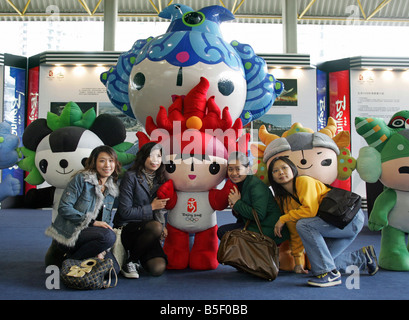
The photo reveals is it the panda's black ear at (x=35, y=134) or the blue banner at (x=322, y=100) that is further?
the blue banner at (x=322, y=100)

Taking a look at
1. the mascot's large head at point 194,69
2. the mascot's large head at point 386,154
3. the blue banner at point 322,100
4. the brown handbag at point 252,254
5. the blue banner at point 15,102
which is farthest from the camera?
the blue banner at point 322,100

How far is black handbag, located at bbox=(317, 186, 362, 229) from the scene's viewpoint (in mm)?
2594

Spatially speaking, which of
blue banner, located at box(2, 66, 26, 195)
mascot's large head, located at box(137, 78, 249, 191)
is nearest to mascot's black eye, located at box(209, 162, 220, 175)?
mascot's large head, located at box(137, 78, 249, 191)

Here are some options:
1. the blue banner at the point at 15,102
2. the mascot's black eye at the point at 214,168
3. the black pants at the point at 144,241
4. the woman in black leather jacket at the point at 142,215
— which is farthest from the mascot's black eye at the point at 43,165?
the blue banner at the point at 15,102

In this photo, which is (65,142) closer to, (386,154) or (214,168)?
(214,168)

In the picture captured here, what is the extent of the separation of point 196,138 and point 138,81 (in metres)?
0.78

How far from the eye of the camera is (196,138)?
2977mm

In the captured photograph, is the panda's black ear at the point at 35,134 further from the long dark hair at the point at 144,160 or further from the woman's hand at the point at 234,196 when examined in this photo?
the woman's hand at the point at 234,196

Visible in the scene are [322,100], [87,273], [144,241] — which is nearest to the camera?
[87,273]

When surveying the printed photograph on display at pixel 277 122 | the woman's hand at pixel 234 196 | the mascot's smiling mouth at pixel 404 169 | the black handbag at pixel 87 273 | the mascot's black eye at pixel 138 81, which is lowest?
the black handbag at pixel 87 273

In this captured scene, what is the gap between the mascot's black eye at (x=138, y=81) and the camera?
3304 millimetres

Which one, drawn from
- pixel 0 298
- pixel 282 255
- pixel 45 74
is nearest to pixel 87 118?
pixel 0 298

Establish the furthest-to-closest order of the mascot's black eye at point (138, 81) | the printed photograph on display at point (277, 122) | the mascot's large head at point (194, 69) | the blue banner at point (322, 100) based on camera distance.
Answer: the blue banner at point (322, 100) → the printed photograph on display at point (277, 122) → the mascot's black eye at point (138, 81) → the mascot's large head at point (194, 69)

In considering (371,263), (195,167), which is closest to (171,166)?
(195,167)
